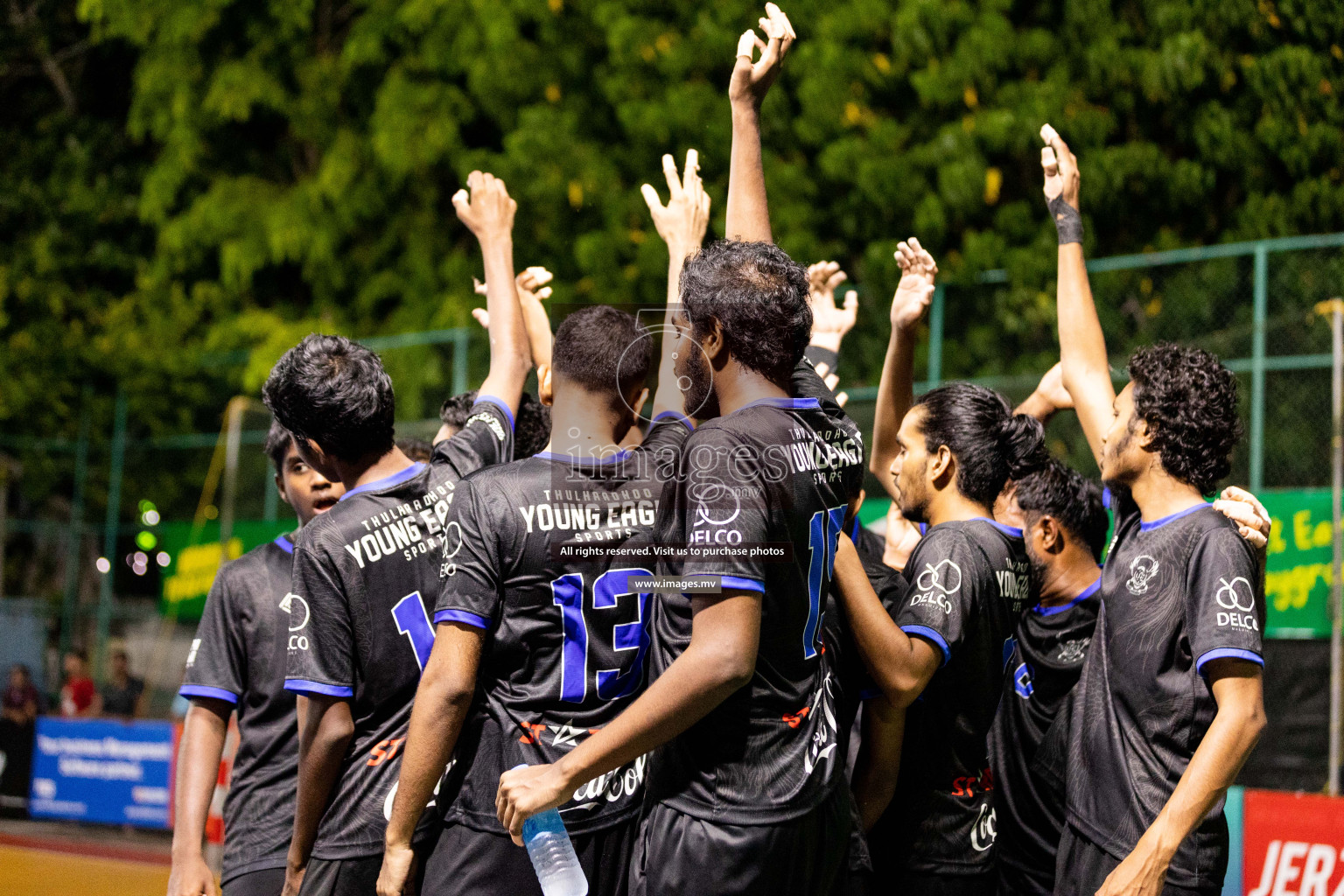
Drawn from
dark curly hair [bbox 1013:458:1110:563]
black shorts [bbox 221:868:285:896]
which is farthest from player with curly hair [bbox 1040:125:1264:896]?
black shorts [bbox 221:868:285:896]

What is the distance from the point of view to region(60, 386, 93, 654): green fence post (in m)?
17.7

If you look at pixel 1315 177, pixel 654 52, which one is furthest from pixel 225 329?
pixel 1315 177

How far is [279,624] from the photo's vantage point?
12.8 feet

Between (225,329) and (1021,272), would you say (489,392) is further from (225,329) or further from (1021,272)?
(225,329)

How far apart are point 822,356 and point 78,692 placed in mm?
13741

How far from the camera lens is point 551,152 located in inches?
608

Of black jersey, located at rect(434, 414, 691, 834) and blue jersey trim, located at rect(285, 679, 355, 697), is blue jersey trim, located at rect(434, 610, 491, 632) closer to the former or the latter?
black jersey, located at rect(434, 414, 691, 834)

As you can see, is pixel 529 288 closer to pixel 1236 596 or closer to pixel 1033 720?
pixel 1033 720

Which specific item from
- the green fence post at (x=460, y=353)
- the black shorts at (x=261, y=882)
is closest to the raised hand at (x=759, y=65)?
the black shorts at (x=261, y=882)

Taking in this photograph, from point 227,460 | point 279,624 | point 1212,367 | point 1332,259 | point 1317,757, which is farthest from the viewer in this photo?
point 227,460

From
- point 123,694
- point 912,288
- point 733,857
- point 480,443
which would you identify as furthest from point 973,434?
point 123,694

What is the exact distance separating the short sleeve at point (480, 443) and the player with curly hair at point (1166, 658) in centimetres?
173

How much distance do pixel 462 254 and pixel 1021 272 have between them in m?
7.98

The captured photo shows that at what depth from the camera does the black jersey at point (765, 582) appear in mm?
2621
